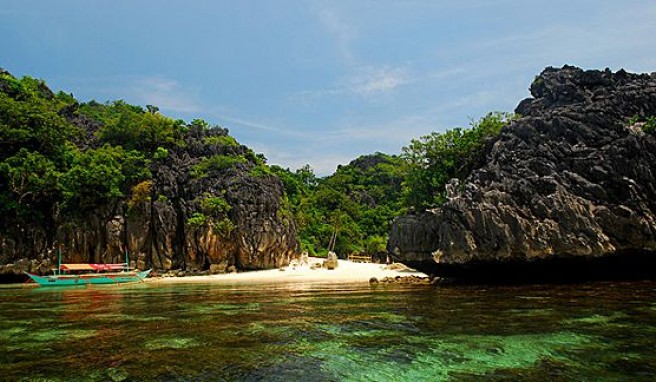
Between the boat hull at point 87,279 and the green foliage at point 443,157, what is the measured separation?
26639 mm

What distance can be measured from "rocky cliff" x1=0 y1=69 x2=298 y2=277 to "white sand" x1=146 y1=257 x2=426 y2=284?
2.74 m

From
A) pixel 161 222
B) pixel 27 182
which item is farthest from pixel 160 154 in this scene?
pixel 27 182

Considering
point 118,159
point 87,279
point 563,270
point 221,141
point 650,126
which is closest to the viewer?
point 650,126

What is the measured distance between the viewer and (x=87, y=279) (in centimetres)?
3547

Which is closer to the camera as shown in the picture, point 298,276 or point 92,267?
point 92,267

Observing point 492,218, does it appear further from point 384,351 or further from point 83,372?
point 83,372

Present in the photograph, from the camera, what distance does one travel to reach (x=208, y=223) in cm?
4316

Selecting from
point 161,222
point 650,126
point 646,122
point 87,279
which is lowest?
point 87,279

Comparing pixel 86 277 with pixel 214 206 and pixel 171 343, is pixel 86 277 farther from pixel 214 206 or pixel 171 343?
pixel 171 343

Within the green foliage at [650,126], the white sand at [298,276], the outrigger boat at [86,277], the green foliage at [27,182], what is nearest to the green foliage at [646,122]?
the green foliage at [650,126]

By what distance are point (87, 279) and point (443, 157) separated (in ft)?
110

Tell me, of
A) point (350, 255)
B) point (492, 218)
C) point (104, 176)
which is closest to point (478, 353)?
point (492, 218)

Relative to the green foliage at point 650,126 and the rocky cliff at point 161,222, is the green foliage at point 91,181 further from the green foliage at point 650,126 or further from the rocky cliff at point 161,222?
the green foliage at point 650,126

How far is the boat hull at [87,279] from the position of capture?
33938mm
